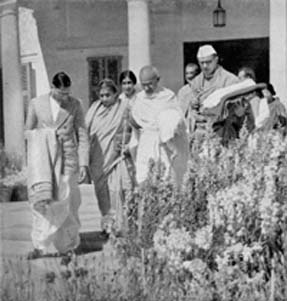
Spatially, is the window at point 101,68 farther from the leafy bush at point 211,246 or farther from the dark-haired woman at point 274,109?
the leafy bush at point 211,246

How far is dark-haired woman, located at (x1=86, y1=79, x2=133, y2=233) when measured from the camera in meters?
8.02

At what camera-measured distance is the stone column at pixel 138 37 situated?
351 inches

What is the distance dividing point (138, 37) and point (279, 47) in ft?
4.32

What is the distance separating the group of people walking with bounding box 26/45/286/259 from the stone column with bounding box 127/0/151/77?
1.14 m

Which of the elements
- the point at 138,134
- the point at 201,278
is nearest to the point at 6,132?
the point at 138,134

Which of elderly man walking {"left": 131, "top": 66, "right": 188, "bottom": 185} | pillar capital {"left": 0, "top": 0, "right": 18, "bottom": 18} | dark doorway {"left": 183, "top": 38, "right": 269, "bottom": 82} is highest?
pillar capital {"left": 0, "top": 0, "right": 18, "bottom": 18}

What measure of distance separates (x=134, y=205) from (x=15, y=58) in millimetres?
3567

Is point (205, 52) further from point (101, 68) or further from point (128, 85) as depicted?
point (101, 68)

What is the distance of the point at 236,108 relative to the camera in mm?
7469

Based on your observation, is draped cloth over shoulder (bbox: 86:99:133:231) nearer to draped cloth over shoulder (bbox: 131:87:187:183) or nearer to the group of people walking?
the group of people walking

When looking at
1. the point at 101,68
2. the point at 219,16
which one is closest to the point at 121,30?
the point at 101,68

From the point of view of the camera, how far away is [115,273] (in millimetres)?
5344

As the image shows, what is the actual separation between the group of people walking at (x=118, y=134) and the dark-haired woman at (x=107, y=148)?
1 cm

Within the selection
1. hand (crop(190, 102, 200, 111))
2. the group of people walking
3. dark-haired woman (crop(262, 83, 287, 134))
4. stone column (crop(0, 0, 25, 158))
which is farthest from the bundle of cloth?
A: stone column (crop(0, 0, 25, 158))
